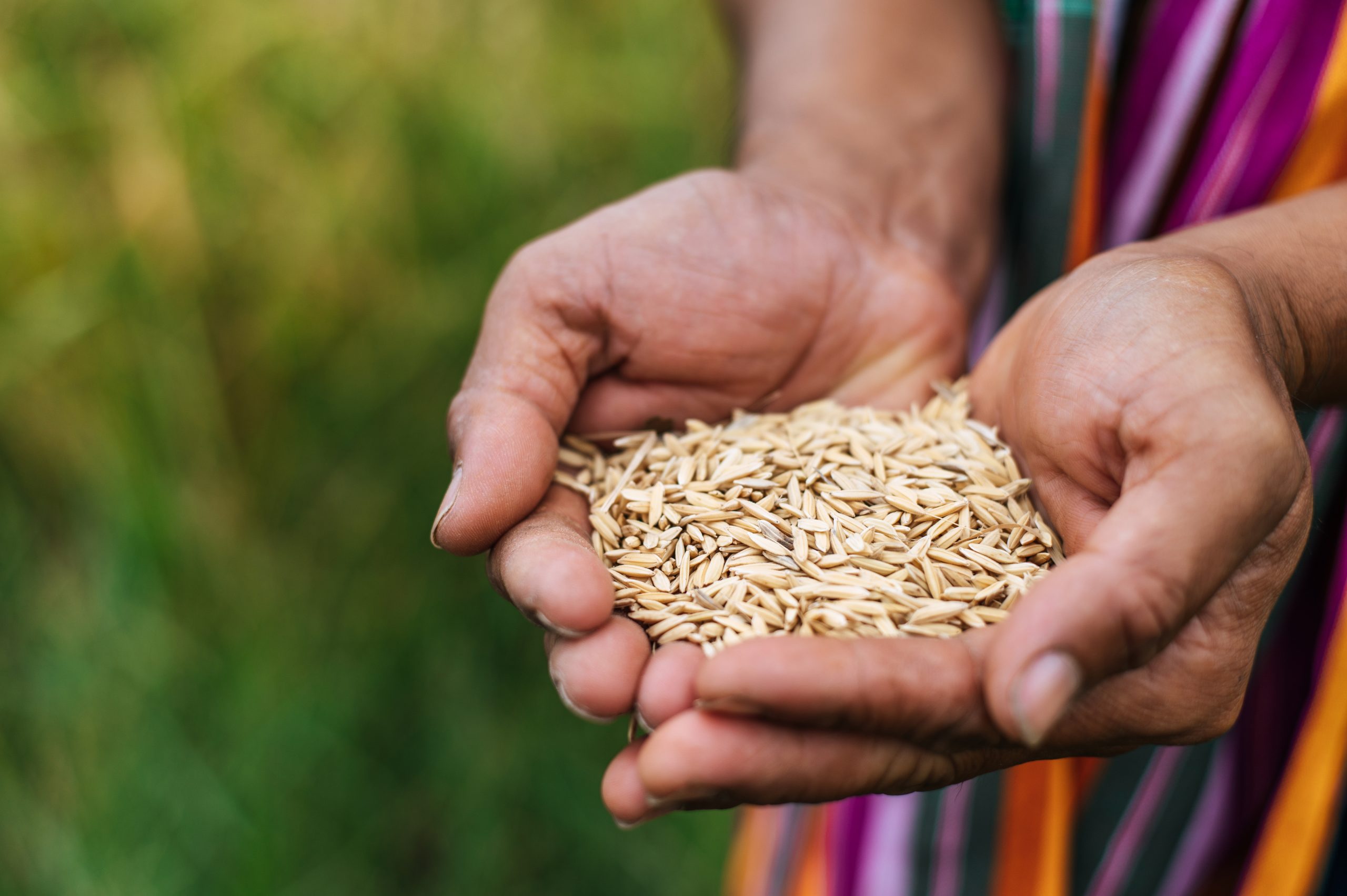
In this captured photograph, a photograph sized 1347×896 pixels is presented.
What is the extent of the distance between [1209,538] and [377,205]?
2.03 metres

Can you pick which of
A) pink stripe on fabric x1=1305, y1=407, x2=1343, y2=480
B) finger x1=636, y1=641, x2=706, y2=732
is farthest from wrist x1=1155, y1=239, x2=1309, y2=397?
finger x1=636, y1=641, x2=706, y2=732

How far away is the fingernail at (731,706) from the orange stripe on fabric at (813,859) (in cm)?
89

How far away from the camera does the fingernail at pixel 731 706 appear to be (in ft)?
3.13

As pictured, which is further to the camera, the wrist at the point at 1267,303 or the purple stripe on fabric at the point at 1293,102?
the purple stripe on fabric at the point at 1293,102

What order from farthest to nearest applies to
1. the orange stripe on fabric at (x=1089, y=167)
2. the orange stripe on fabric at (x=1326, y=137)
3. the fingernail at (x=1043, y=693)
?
the orange stripe on fabric at (x=1089, y=167) < the orange stripe on fabric at (x=1326, y=137) < the fingernail at (x=1043, y=693)

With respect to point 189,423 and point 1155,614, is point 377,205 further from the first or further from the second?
point 1155,614

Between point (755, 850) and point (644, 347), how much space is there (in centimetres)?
105

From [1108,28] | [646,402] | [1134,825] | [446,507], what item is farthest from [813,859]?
[1108,28]

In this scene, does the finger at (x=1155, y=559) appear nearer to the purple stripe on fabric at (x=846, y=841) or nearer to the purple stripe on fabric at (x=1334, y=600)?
the purple stripe on fabric at (x=1334, y=600)

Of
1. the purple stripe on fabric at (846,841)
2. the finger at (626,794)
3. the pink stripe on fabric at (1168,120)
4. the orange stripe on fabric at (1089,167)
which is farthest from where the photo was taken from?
the purple stripe on fabric at (846,841)

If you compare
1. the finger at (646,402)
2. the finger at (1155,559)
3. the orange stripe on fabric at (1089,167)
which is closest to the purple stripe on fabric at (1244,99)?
the orange stripe on fabric at (1089,167)

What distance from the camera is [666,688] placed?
107 cm

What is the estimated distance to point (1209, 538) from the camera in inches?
37.2

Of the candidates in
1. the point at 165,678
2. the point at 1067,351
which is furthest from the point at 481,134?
the point at 1067,351
